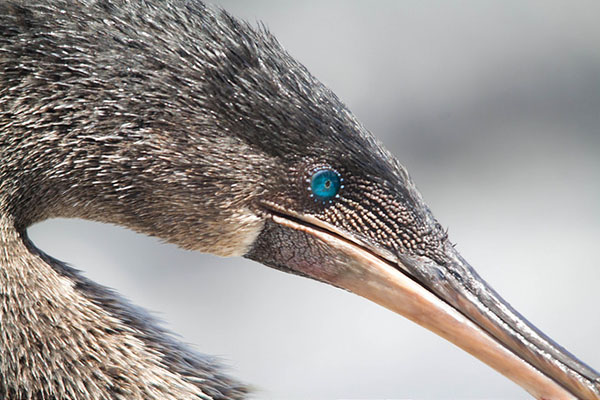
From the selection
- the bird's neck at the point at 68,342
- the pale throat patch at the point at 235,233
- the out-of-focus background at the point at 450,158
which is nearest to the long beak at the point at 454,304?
the pale throat patch at the point at 235,233

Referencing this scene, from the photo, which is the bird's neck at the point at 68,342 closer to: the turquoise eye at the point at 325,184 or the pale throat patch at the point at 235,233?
the pale throat patch at the point at 235,233

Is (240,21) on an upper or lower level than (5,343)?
upper

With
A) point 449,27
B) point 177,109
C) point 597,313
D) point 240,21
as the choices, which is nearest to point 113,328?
point 177,109

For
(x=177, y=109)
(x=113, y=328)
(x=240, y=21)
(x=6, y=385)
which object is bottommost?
(x=6, y=385)

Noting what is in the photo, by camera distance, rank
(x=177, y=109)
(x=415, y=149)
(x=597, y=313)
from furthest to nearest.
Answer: (x=415, y=149), (x=597, y=313), (x=177, y=109)

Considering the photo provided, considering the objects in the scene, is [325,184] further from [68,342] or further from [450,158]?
[450,158]

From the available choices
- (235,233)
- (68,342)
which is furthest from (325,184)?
(68,342)

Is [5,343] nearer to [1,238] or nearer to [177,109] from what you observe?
[1,238]
